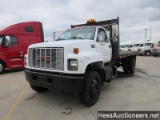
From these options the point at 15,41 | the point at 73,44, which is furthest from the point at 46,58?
the point at 15,41

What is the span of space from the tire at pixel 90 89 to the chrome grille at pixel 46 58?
0.77 meters

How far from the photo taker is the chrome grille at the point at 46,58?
13.8ft

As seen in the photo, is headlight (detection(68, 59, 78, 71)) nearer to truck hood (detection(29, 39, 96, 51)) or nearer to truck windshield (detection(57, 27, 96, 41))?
truck hood (detection(29, 39, 96, 51))

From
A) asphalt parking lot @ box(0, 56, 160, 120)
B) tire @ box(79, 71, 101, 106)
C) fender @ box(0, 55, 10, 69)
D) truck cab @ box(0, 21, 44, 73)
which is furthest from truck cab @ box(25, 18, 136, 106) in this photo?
truck cab @ box(0, 21, 44, 73)

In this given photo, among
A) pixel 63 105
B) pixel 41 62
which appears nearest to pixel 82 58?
pixel 41 62

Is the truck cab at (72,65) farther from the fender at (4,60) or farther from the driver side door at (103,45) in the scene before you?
the fender at (4,60)

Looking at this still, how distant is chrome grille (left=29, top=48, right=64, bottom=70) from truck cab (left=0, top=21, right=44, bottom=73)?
19.9 ft

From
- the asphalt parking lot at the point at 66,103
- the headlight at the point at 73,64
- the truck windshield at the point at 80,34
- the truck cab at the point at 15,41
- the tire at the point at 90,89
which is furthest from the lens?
the truck cab at the point at 15,41

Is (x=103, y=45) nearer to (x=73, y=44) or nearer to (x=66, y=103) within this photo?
(x=73, y=44)

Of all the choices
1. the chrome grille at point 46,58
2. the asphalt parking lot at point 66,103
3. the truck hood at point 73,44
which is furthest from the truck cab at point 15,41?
the truck hood at point 73,44

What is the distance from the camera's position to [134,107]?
449 centimetres

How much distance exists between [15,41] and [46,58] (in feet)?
22.9

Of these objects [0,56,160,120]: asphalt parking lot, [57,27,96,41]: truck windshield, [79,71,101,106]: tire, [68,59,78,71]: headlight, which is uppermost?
[57,27,96,41]: truck windshield

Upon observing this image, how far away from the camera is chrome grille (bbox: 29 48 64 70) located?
165 inches
